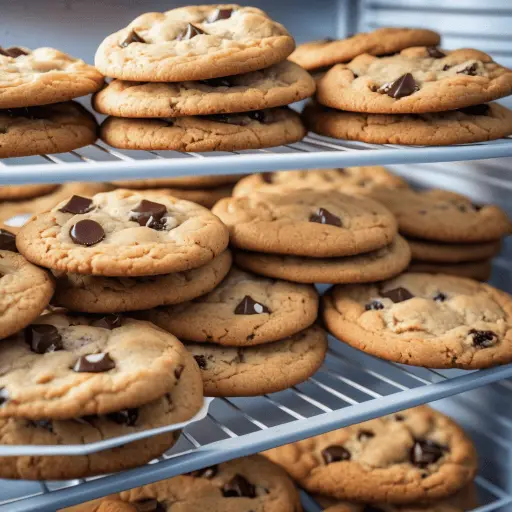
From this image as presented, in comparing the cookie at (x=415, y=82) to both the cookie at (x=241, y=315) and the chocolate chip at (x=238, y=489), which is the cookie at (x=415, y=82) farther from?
the chocolate chip at (x=238, y=489)

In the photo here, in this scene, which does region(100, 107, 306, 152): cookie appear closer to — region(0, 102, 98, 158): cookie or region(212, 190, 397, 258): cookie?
region(0, 102, 98, 158): cookie

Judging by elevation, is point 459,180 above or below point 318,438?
above

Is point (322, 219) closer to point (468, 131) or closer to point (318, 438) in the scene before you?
point (468, 131)

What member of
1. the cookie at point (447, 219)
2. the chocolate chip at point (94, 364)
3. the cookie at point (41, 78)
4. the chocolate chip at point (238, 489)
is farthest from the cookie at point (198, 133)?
the chocolate chip at point (238, 489)

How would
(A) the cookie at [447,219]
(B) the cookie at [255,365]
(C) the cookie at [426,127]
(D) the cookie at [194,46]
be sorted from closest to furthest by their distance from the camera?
(D) the cookie at [194,46], (B) the cookie at [255,365], (C) the cookie at [426,127], (A) the cookie at [447,219]

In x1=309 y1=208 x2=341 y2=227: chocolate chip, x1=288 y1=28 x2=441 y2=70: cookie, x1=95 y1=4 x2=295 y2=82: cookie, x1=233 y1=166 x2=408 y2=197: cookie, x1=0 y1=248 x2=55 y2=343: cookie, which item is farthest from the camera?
x1=233 y1=166 x2=408 y2=197: cookie

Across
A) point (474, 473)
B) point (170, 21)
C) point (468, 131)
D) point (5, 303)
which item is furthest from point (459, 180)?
point (5, 303)

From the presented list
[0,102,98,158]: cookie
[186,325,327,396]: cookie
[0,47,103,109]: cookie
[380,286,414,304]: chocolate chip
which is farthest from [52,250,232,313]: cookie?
[380,286,414,304]: chocolate chip
